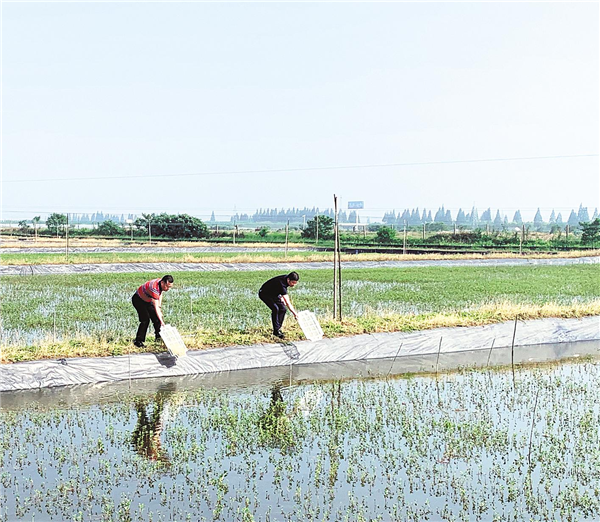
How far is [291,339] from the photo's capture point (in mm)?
11102

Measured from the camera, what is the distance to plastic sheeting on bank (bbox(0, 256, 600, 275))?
22.5 meters

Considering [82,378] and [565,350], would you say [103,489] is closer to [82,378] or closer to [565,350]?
[82,378]

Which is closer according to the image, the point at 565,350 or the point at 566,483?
the point at 566,483

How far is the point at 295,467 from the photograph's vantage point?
639 cm

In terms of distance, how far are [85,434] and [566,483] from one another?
171 inches

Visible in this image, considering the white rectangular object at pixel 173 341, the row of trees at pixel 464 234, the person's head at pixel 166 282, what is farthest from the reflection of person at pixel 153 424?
the row of trees at pixel 464 234

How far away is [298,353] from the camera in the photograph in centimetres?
1081

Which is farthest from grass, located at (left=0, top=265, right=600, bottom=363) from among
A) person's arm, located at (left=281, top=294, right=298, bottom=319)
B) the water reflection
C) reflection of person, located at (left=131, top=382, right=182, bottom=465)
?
the water reflection

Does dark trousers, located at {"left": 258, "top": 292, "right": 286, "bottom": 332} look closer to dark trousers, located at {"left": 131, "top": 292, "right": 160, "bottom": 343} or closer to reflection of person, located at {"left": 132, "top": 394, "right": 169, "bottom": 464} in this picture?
dark trousers, located at {"left": 131, "top": 292, "right": 160, "bottom": 343}

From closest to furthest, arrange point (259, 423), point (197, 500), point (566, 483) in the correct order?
1. point (197, 500)
2. point (566, 483)
3. point (259, 423)

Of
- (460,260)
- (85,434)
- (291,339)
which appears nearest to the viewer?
(85,434)

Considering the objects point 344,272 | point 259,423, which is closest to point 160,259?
point 344,272

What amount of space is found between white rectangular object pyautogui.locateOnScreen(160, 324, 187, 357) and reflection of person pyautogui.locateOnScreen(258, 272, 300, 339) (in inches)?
58.4

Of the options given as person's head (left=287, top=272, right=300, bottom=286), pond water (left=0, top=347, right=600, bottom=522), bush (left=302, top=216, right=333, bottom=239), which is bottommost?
pond water (left=0, top=347, right=600, bottom=522)
